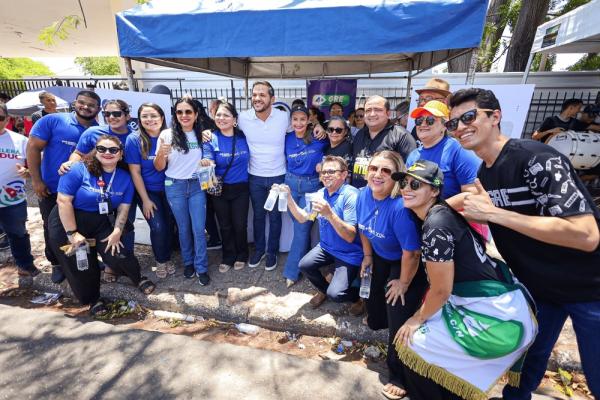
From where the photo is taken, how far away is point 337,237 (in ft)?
9.49

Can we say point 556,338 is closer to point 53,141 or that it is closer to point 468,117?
point 468,117

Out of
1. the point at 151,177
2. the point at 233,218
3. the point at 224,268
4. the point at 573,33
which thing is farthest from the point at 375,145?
the point at 573,33

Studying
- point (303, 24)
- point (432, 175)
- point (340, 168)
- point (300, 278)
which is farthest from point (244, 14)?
point (300, 278)

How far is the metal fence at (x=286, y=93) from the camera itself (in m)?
10.1

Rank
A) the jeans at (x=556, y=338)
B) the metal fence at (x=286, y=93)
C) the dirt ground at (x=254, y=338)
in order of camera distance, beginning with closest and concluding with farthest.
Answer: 1. the jeans at (x=556, y=338)
2. the dirt ground at (x=254, y=338)
3. the metal fence at (x=286, y=93)

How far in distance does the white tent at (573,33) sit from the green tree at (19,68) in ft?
120

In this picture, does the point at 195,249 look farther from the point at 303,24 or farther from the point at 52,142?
the point at 303,24

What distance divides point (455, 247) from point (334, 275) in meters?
1.39

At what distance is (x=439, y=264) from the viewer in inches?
67.8

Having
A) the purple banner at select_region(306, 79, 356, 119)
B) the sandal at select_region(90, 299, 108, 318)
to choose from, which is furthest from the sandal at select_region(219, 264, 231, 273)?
the purple banner at select_region(306, 79, 356, 119)

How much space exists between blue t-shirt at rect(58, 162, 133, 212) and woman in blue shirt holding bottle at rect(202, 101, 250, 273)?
856 mm

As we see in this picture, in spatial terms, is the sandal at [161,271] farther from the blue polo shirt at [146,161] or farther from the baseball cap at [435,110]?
the baseball cap at [435,110]

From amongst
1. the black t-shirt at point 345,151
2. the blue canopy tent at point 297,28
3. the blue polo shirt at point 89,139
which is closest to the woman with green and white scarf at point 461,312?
the black t-shirt at point 345,151

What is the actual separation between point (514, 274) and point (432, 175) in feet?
2.67
